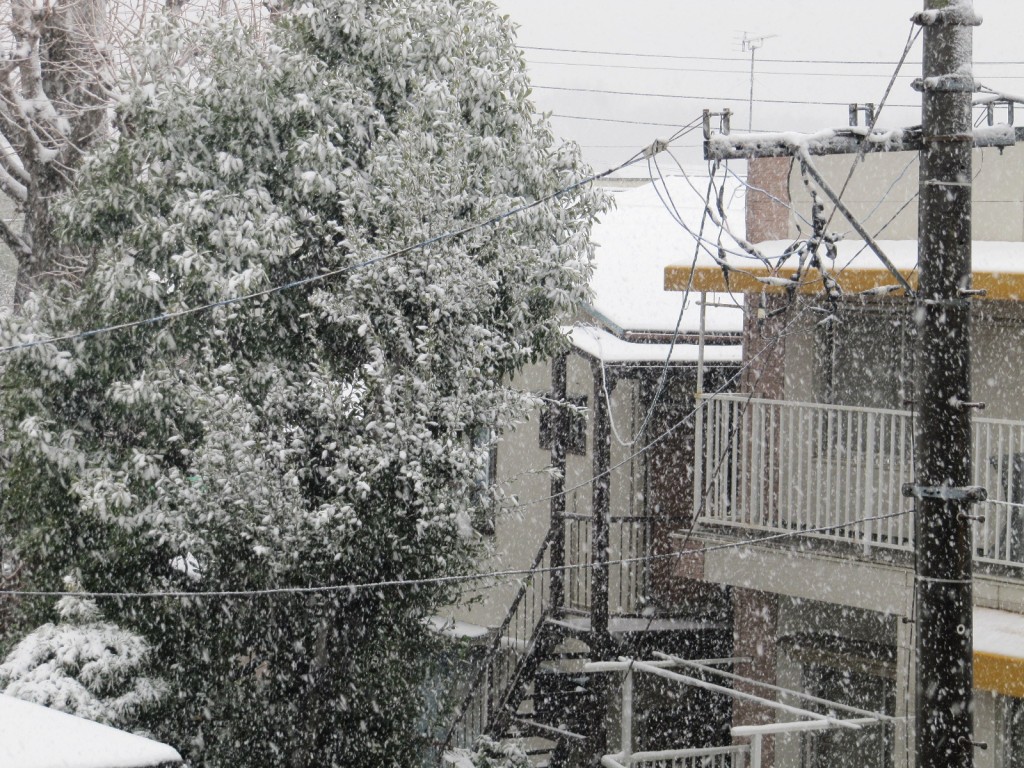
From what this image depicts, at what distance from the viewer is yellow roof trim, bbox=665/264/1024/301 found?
1024cm

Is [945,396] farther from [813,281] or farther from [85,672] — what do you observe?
[85,672]

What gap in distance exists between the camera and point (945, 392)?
7277mm

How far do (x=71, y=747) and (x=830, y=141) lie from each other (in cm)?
582

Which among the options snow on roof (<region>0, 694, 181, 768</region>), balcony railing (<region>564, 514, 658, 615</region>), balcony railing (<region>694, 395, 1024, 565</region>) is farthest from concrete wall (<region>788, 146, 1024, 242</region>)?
snow on roof (<region>0, 694, 181, 768</region>)

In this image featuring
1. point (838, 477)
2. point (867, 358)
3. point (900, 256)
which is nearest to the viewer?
point (838, 477)

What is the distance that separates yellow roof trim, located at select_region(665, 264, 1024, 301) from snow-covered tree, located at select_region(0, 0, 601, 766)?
1.25 m

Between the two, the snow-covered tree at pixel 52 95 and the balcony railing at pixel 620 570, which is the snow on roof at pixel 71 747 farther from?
Answer: the balcony railing at pixel 620 570

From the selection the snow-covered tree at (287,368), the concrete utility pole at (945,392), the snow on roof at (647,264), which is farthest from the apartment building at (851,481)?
the concrete utility pole at (945,392)

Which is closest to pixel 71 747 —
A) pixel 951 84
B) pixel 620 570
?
pixel 951 84

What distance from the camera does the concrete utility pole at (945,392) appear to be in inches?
286

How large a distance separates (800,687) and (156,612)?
6.54 metres

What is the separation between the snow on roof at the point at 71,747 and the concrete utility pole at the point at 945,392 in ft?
13.4

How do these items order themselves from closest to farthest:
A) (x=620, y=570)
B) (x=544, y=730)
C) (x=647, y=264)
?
1. (x=544, y=730)
2. (x=620, y=570)
3. (x=647, y=264)

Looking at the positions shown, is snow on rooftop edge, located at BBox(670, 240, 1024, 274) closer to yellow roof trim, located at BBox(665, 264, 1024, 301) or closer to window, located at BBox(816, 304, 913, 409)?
yellow roof trim, located at BBox(665, 264, 1024, 301)
